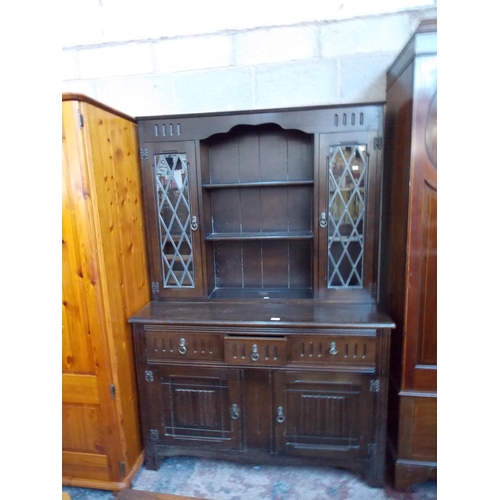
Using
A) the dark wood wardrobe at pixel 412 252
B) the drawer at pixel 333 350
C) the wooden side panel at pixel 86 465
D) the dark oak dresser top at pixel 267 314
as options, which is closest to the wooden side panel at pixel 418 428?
the dark wood wardrobe at pixel 412 252

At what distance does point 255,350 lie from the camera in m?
1.51

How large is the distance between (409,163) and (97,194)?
4.38 feet

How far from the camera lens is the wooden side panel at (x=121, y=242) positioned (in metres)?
1.40

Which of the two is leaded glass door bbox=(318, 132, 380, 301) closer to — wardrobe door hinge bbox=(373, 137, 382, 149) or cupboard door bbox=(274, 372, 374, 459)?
wardrobe door hinge bbox=(373, 137, 382, 149)

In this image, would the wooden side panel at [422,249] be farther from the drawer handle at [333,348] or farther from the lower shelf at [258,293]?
the lower shelf at [258,293]

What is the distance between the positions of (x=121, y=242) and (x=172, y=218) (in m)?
0.30

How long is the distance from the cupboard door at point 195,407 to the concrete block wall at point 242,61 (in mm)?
1485

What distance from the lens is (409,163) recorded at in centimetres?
134

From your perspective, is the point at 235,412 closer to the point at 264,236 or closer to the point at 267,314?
the point at 267,314

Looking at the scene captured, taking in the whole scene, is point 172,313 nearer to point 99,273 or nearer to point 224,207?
point 99,273

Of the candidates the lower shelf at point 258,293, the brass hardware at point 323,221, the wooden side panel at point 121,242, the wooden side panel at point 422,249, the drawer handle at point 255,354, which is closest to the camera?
the wooden side panel at point 422,249

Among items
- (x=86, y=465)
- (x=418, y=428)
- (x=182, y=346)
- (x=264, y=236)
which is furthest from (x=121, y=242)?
(x=418, y=428)

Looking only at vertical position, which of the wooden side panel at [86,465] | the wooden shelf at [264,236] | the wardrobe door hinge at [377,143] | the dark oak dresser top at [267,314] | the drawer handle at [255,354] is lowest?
the wooden side panel at [86,465]

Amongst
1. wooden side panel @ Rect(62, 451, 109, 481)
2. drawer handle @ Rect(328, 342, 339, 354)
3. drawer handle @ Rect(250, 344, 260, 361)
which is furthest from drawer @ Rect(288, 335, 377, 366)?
wooden side panel @ Rect(62, 451, 109, 481)
